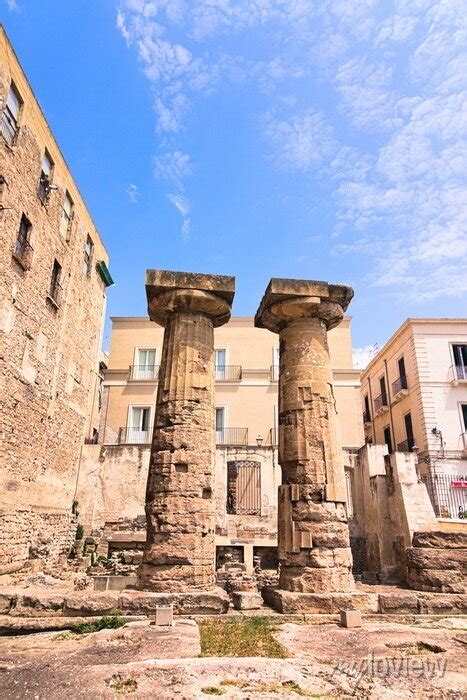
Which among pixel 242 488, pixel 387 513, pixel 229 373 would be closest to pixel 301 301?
pixel 387 513

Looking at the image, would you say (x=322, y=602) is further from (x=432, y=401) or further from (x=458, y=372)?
(x=458, y=372)

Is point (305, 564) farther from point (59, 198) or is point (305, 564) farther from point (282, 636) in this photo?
point (59, 198)

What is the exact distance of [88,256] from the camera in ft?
61.3

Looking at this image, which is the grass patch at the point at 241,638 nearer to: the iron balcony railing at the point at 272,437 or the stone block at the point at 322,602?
the stone block at the point at 322,602

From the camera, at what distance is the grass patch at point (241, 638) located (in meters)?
4.88

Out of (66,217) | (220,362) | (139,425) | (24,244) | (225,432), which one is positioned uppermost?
(66,217)

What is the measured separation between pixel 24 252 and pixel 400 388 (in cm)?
1786

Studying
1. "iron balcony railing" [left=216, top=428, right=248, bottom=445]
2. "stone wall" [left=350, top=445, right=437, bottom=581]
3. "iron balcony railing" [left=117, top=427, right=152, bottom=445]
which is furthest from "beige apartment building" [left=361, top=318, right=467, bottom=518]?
"iron balcony railing" [left=117, top=427, right=152, bottom=445]

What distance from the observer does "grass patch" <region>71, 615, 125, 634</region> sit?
571 centimetres

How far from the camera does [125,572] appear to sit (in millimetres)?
13867

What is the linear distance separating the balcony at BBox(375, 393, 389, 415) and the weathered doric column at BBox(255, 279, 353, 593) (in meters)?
17.4

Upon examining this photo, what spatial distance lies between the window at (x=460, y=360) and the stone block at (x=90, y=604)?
19076mm

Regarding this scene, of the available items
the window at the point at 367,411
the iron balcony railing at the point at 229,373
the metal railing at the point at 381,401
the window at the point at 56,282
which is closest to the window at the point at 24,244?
the window at the point at 56,282

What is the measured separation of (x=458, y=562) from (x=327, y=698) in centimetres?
593
